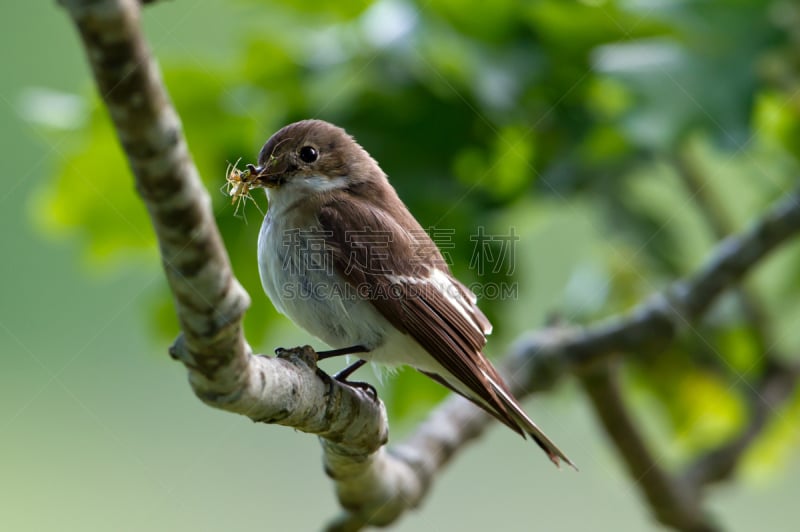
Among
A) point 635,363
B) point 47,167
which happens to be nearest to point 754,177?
point 635,363

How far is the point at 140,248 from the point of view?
324 cm

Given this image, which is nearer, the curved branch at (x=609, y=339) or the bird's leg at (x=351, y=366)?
the bird's leg at (x=351, y=366)

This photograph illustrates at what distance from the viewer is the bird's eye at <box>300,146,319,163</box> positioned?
273 cm

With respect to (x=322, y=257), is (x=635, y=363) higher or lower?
higher

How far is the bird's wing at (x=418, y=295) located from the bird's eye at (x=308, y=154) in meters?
0.18

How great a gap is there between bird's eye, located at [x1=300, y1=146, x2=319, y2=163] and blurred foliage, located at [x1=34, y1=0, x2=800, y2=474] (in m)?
0.22

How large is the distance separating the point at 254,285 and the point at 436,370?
78 centimetres

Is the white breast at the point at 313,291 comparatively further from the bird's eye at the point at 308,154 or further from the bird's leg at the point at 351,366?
the bird's eye at the point at 308,154

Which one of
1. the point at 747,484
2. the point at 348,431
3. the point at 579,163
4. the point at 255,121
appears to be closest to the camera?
the point at 348,431

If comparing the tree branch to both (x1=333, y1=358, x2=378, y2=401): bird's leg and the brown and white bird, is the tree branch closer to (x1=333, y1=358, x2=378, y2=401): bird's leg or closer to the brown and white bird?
the brown and white bird

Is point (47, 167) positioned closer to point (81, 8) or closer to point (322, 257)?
point (322, 257)

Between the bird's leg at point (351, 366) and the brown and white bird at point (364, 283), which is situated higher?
the brown and white bird at point (364, 283)

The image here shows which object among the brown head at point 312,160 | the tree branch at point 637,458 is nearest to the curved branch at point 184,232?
the brown head at point 312,160

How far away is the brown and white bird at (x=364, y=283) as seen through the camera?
2465 millimetres
